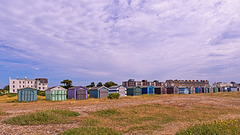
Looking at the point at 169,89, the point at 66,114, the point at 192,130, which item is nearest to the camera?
the point at 192,130

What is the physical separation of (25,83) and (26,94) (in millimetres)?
56415

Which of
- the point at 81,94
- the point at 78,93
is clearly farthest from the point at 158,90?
the point at 78,93

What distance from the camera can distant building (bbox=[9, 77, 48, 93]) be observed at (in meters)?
81.0

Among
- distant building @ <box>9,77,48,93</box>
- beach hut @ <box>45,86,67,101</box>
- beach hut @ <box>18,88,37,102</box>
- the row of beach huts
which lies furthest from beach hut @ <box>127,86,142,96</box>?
distant building @ <box>9,77,48,93</box>

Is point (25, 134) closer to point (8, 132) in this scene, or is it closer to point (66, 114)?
point (8, 132)

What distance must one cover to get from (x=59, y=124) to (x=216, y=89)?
9604 centimetres

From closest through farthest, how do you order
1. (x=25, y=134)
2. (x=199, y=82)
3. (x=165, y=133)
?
1. (x=25, y=134)
2. (x=165, y=133)
3. (x=199, y=82)

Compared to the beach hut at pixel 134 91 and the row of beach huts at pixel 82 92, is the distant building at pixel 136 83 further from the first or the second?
the beach hut at pixel 134 91

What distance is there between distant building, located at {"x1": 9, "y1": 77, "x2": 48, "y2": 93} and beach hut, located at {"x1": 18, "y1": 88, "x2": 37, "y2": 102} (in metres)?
53.7

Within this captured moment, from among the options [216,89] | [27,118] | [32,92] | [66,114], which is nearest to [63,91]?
[32,92]

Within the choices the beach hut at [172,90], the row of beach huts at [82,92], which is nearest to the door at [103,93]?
the row of beach huts at [82,92]

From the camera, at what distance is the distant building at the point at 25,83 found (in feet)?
266

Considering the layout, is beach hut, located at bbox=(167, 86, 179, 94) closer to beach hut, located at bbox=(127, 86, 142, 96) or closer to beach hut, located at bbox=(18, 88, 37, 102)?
beach hut, located at bbox=(127, 86, 142, 96)

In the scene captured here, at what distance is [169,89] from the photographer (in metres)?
67.4
